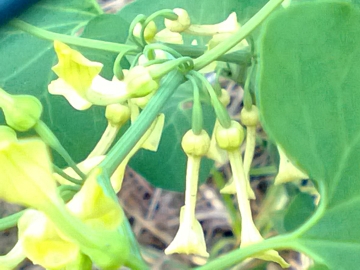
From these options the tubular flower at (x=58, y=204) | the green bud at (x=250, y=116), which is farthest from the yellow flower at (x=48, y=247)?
the green bud at (x=250, y=116)

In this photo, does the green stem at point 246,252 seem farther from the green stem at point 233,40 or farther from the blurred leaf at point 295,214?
the blurred leaf at point 295,214

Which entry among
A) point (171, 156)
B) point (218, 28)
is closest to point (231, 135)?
point (218, 28)

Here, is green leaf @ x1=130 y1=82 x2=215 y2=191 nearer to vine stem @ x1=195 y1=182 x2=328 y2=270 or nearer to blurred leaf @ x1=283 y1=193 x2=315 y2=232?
blurred leaf @ x1=283 y1=193 x2=315 y2=232

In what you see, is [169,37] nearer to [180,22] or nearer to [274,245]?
[180,22]

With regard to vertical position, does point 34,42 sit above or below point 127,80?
below

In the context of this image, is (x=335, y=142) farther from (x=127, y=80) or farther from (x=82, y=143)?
(x=82, y=143)

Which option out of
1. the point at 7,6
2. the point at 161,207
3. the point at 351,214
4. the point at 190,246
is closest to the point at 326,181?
the point at 351,214
